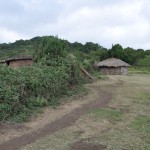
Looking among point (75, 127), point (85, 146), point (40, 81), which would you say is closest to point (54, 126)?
point (75, 127)

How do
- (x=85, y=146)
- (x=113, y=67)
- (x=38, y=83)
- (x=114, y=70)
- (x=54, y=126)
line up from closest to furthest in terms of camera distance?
(x=85, y=146) → (x=54, y=126) → (x=38, y=83) → (x=113, y=67) → (x=114, y=70)

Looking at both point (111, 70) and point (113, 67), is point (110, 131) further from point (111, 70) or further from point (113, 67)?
point (111, 70)

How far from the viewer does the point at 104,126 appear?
11242mm

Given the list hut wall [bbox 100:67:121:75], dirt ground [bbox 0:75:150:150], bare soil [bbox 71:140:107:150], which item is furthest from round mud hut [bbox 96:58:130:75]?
bare soil [bbox 71:140:107:150]

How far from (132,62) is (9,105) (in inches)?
1723

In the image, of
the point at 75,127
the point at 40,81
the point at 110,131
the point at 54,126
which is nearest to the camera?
the point at 110,131

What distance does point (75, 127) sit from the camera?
36.3 feet

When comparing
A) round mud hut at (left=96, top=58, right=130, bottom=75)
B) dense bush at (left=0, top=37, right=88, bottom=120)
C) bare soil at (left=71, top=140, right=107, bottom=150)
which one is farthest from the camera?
round mud hut at (left=96, top=58, right=130, bottom=75)

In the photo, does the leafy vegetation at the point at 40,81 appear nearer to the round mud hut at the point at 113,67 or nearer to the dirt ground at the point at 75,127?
the dirt ground at the point at 75,127

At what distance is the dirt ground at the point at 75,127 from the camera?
891cm

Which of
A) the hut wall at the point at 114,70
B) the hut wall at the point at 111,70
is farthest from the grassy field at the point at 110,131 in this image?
the hut wall at the point at 111,70

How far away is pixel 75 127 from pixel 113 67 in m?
32.3

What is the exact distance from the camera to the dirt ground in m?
8.91

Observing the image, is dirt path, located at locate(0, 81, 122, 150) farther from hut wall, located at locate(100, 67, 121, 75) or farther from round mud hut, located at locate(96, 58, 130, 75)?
hut wall, located at locate(100, 67, 121, 75)
